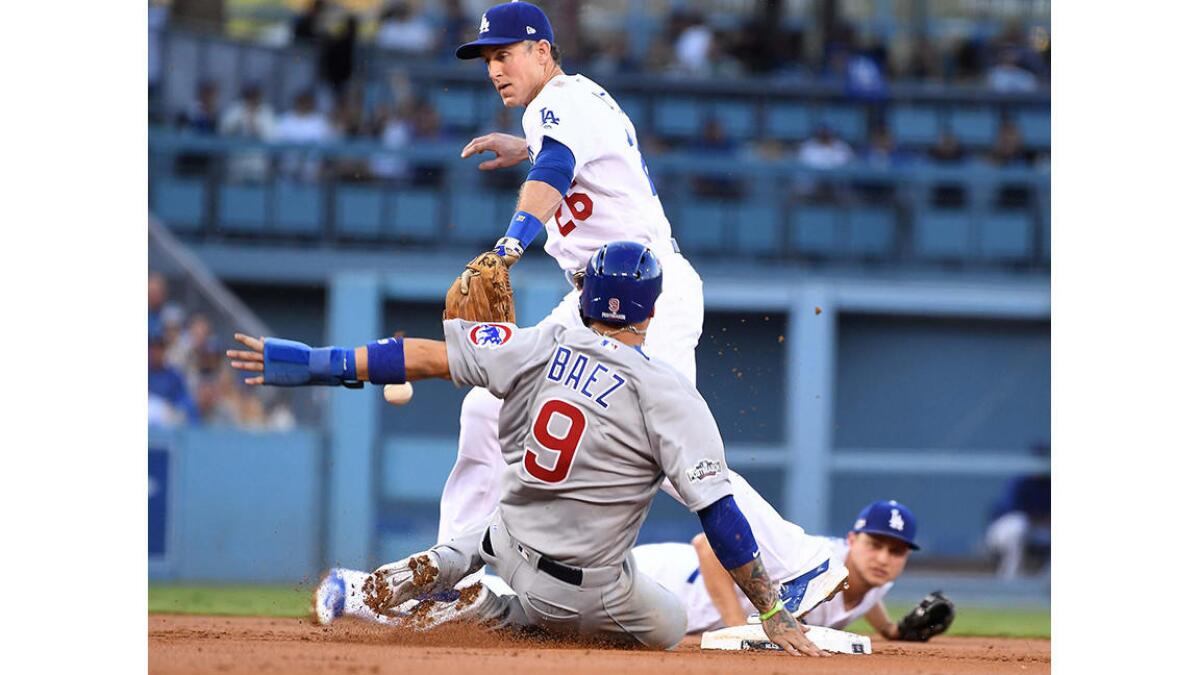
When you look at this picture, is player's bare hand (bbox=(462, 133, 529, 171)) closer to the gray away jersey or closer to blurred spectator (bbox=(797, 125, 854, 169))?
the gray away jersey

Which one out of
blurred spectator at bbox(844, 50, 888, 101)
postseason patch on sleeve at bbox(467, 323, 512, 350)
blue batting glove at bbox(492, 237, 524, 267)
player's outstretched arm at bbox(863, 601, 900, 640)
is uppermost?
blurred spectator at bbox(844, 50, 888, 101)

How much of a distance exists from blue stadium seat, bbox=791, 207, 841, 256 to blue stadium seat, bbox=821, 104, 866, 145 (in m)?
1.03

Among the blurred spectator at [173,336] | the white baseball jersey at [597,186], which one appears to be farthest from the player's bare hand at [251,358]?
the blurred spectator at [173,336]

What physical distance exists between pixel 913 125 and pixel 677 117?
2.09 meters

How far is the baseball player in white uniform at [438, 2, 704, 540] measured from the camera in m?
5.11

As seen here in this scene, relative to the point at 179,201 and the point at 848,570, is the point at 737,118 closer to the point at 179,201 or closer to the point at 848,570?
the point at 179,201

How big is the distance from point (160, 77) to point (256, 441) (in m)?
3.78

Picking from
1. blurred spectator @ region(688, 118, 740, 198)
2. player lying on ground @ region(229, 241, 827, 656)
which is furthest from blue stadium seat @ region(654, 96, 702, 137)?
player lying on ground @ region(229, 241, 827, 656)
